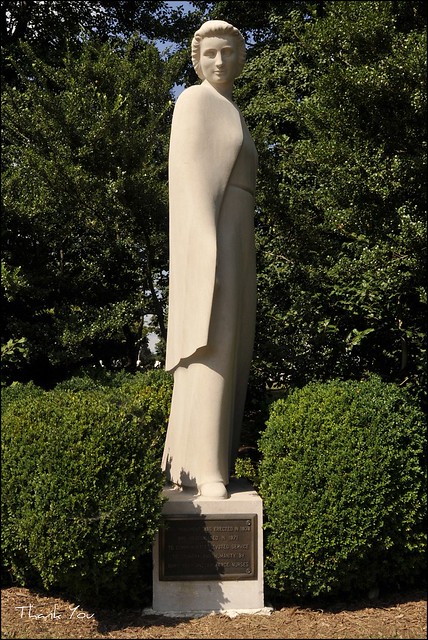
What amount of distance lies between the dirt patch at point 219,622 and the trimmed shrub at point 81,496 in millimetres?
191

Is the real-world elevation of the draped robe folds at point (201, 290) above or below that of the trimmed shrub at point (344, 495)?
above

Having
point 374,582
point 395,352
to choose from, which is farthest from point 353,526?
point 395,352

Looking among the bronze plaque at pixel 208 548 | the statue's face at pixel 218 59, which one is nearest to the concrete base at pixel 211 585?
the bronze plaque at pixel 208 548

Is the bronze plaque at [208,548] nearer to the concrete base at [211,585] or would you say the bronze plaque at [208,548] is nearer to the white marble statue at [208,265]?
the concrete base at [211,585]

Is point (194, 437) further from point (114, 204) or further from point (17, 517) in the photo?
point (114, 204)

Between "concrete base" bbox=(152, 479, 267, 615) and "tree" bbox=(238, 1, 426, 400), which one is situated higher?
"tree" bbox=(238, 1, 426, 400)

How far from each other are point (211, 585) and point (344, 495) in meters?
1.09

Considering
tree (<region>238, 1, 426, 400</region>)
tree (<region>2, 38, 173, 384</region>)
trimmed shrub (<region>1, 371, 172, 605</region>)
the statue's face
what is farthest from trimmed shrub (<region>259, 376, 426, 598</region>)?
tree (<region>2, 38, 173, 384</region>)

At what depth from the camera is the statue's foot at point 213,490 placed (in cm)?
465

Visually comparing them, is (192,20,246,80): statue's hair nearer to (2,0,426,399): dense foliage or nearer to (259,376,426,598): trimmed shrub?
(2,0,426,399): dense foliage

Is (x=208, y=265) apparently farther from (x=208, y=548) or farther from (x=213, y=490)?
(x=208, y=548)

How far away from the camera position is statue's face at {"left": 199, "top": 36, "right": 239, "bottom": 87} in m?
5.10
